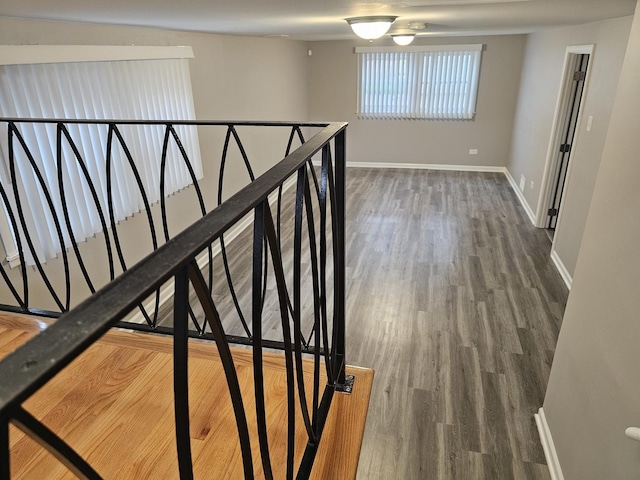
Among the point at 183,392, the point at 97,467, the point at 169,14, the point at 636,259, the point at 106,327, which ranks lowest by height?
the point at 97,467

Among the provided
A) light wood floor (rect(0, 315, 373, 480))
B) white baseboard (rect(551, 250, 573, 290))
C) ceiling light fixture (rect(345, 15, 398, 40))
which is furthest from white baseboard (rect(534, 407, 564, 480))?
ceiling light fixture (rect(345, 15, 398, 40))

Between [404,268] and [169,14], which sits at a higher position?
[169,14]

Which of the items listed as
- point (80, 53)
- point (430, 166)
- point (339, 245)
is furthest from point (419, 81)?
point (339, 245)

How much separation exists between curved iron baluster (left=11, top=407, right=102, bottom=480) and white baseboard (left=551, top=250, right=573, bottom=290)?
4.19 meters

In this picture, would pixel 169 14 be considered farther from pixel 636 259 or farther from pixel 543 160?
pixel 543 160

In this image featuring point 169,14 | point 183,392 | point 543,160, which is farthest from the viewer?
point 543,160

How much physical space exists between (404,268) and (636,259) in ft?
9.31

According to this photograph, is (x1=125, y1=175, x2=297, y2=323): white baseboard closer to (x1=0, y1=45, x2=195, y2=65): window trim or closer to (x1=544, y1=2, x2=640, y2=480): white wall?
(x1=0, y1=45, x2=195, y2=65): window trim

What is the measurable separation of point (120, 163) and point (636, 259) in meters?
3.06

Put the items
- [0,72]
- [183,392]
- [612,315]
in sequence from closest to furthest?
[183,392]
[612,315]
[0,72]

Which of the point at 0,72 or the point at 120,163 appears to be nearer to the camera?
the point at 0,72

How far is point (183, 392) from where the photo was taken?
53cm

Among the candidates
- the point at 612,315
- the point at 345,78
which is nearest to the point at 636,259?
the point at 612,315

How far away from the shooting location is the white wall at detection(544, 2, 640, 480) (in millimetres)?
1564
